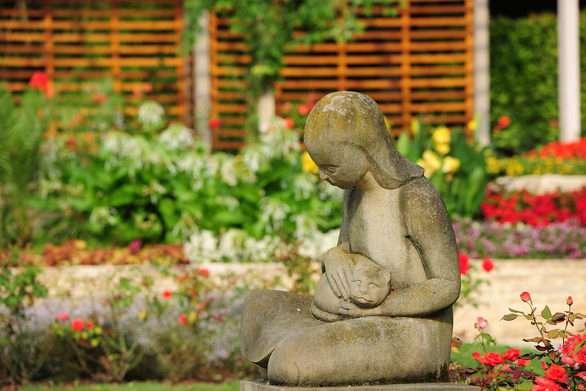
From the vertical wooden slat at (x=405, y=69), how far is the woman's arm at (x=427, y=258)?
10.2 meters

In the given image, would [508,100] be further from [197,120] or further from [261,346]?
[261,346]

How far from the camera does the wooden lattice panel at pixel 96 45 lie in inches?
510

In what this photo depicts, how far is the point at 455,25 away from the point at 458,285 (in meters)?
11.0

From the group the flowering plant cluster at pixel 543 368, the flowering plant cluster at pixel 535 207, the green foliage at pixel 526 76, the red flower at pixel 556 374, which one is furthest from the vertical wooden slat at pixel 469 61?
the red flower at pixel 556 374

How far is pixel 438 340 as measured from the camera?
9.96 ft

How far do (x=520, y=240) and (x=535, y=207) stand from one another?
1.31 metres

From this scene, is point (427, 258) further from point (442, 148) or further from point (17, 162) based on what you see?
point (17, 162)

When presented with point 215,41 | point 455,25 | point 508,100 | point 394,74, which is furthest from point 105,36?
point 508,100

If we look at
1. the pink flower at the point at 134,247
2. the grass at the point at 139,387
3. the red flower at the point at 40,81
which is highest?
the red flower at the point at 40,81

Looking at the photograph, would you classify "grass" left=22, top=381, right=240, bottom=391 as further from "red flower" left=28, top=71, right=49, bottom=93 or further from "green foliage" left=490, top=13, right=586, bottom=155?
"green foliage" left=490, top=13, right=586, bottom=155

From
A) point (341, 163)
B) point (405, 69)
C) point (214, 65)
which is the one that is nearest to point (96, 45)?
point (214, 65)

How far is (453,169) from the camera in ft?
30.7

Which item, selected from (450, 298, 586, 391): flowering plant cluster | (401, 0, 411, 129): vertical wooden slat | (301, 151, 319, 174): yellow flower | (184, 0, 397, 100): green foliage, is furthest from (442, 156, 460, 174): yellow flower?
(450, 298, 586, 391): flowering plant cluster

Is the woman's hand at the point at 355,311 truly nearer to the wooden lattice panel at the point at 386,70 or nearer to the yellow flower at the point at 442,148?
the yellow flower at the point at 442,148
